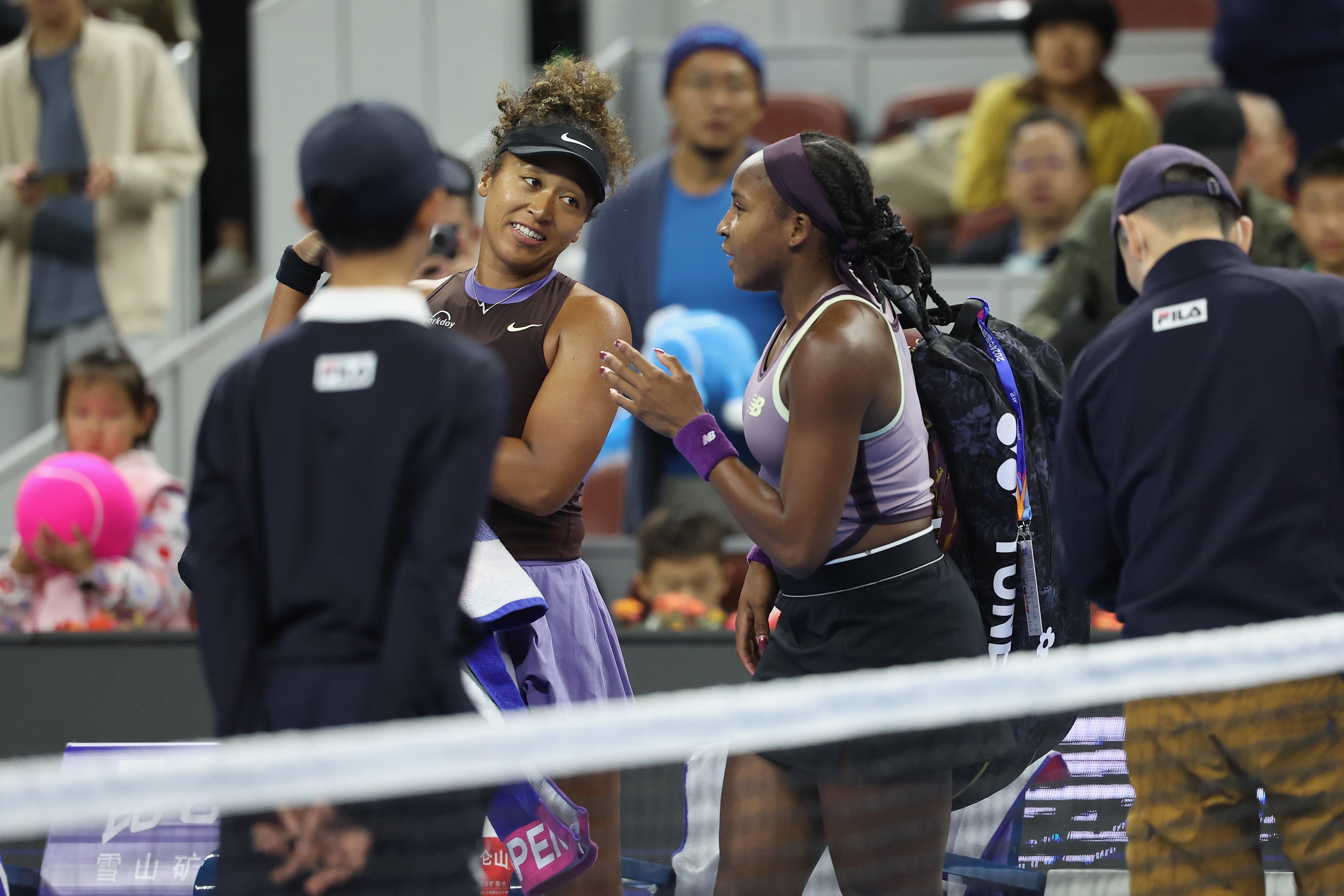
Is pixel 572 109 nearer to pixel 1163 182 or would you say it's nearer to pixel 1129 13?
pixel 1163 182

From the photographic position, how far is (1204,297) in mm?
2920

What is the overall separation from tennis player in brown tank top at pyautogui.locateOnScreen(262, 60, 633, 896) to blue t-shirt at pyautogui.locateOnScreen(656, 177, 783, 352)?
7.69 ft

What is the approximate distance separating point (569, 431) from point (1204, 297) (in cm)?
113

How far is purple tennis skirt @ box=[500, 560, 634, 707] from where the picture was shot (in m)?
2.82

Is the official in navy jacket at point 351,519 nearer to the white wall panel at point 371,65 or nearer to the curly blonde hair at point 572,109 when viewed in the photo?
the curly blonde hair at point 572,109

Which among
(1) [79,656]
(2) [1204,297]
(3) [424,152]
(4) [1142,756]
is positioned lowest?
(1) [79,656]

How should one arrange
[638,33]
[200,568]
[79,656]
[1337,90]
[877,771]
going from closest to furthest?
[200,568], [877,771], [79,656], [1337,90], [638,33]

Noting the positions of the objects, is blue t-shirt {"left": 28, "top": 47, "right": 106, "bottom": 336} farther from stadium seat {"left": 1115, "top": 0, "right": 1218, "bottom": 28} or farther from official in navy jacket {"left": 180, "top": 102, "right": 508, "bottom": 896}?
stadium seat {"left": 1115, "top": 0, "right": 1218, "bottom": 28}

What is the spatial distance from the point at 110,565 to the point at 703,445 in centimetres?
264

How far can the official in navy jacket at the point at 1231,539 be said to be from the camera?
2.80m

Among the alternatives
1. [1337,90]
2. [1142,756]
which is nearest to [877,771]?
[1142,756]

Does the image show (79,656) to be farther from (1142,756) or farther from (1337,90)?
(1337,90)

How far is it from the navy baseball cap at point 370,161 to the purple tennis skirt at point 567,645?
931 millimetres

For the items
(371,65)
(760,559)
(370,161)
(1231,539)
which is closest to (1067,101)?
(371,65)
